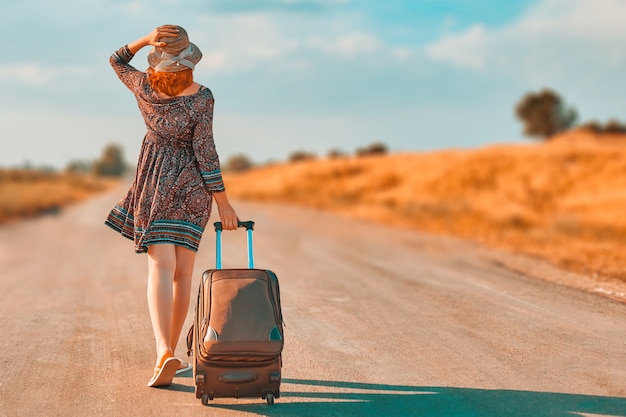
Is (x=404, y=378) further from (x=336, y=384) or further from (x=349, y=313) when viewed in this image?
(x=349, y=313)

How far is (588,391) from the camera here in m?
4.52

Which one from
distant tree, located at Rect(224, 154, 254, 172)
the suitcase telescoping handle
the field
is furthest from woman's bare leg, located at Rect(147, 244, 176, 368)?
distant tree, located at Rect(224, 154, 254, 172)

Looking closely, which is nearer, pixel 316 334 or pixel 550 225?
pixel 316 334

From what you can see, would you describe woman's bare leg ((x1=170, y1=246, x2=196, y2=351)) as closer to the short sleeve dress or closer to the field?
the short sleeve dress

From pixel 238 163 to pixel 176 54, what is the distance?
6971 inches

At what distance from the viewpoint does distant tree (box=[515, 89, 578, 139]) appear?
3095 inches

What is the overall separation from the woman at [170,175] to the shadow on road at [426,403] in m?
0.80

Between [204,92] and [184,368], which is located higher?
[204,92]

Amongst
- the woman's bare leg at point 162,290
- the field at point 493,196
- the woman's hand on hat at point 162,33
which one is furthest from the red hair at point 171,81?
the field at point 493,196

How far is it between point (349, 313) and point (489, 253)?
684 cm

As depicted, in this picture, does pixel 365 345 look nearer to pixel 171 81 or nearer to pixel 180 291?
pixel 180 291

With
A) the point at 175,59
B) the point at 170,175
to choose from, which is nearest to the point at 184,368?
the point at 170,175

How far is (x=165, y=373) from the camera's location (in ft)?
14.9

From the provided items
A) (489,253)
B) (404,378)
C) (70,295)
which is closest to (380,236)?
(489,253)
